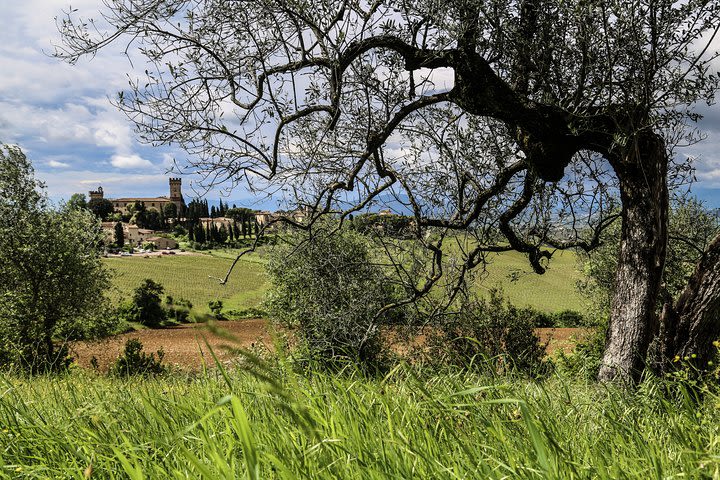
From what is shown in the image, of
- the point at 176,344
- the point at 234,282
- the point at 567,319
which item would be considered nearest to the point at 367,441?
the point at 176,344

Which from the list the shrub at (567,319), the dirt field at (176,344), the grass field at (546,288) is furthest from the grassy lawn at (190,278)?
the shrub at (567,319)

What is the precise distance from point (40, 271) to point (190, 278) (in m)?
45.9

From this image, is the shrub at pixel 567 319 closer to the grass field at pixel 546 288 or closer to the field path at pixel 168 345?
the grass field at pixel 546 288

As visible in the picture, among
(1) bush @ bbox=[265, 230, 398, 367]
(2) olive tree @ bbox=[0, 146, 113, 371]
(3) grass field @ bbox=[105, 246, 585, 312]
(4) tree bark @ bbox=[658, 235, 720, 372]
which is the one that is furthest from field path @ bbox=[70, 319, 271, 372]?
(4) tree bark @ bbox=[658, 235, 720, 372]

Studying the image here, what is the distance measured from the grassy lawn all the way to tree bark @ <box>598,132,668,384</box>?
45653 millimetres

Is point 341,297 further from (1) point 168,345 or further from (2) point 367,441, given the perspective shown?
(1) point 168,345

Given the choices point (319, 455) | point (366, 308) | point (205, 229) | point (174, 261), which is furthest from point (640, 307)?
point (205, 229)

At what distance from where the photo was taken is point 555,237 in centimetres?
822

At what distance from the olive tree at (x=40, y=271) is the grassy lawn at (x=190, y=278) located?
25677mm

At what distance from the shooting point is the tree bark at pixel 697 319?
18.3 ft

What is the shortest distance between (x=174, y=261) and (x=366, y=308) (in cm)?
7790

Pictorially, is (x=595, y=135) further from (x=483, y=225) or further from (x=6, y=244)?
(x=6, y=244)

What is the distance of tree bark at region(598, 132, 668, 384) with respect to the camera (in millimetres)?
5688

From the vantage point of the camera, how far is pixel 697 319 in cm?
563
